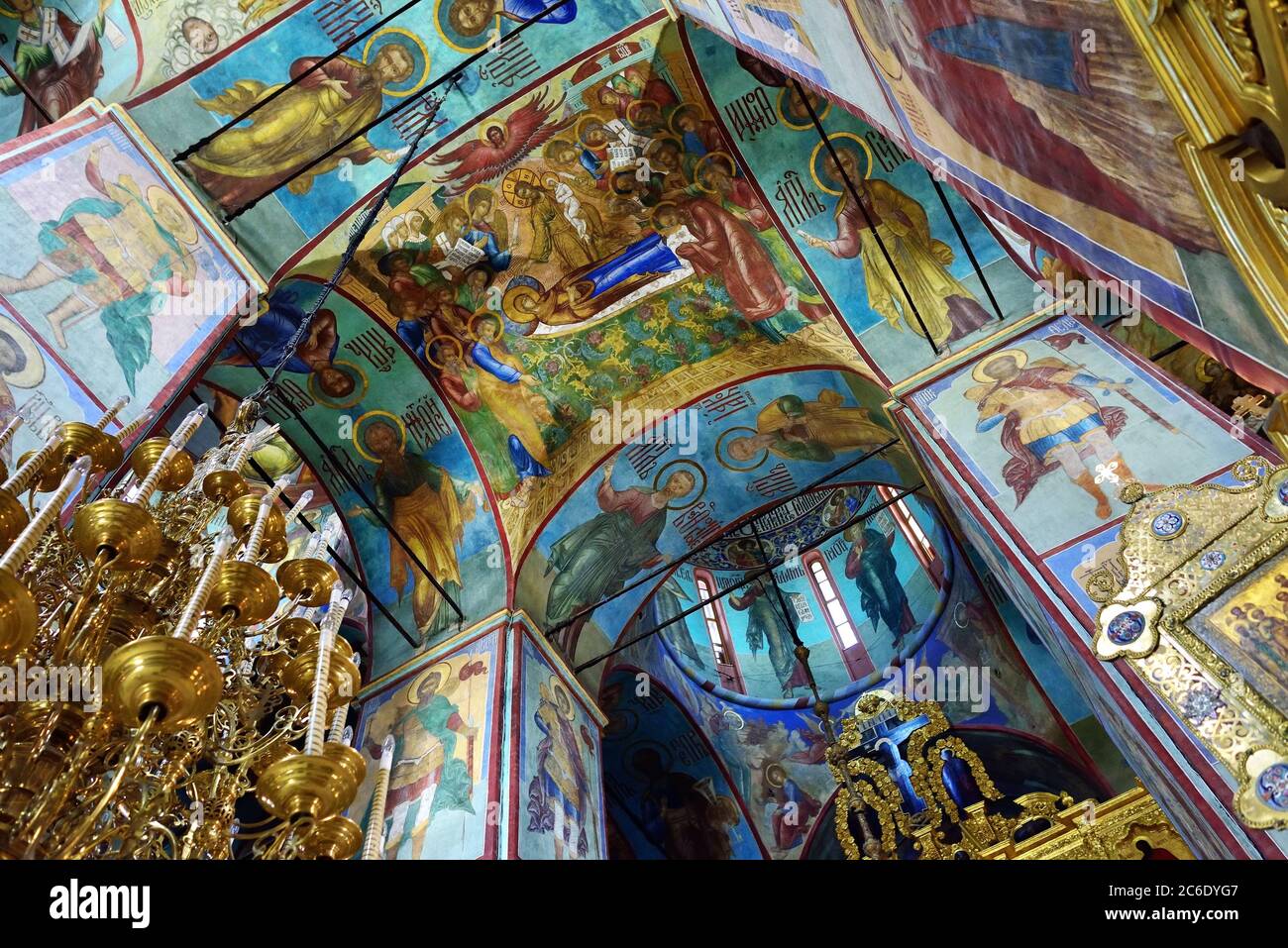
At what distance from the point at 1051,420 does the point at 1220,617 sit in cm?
254

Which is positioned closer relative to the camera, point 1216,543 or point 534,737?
point 1216,543

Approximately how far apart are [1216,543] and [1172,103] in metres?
3.45

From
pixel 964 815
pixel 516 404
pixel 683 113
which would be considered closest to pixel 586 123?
pixel 683 113

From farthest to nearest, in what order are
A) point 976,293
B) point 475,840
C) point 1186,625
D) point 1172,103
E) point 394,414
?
point 394,414
point 976,293
point 475,840
point 1186,625
point 1172,103

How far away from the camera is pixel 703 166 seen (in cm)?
993

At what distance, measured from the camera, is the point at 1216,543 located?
560cm

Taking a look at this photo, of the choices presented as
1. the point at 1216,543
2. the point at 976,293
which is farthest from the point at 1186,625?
the point at 976,293

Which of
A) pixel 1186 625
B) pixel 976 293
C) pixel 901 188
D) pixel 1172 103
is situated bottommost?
pixel 1172 103

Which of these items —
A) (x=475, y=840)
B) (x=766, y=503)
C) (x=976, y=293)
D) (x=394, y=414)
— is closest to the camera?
(x=475, y=840)

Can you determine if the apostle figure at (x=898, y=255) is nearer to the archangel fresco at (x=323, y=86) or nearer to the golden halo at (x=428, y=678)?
the archangel fresco at (x=323, y=86)

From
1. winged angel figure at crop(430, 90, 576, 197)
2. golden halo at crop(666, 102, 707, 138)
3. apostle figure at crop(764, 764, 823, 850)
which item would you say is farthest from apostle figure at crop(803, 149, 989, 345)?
apostle figure at crop(764, 764, 823, 850)

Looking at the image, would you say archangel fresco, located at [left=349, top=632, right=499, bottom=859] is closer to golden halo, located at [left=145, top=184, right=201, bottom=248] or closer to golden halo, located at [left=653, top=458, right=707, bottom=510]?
golden halo, located at [left=653, top=458, right=707, bottom=510]

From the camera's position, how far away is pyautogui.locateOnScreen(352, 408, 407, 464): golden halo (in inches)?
421

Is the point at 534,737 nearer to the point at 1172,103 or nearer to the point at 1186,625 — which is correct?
the point at 1186,625
